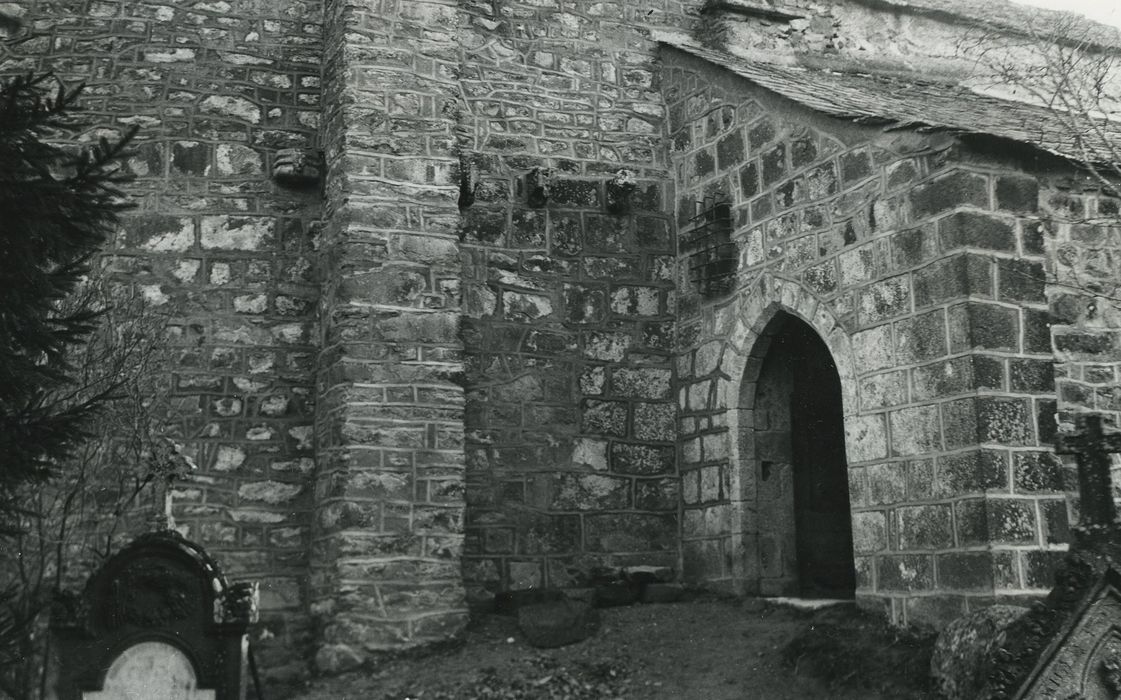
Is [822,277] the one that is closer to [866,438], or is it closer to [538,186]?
[866,438]

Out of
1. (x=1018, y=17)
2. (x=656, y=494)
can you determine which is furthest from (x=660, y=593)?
(x=1018, y=17)

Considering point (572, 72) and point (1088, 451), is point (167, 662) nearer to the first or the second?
point (1088, 451)

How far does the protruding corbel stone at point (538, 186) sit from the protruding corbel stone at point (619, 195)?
444 mm

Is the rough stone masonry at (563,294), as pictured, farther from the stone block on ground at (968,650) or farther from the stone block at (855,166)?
the stone block on ground at (968,650)

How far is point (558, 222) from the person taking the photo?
8414 mm

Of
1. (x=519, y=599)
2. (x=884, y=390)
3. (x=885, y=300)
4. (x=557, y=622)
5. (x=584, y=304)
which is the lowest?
(x=557, y=622)

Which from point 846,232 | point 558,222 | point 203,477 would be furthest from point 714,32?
point 203,477

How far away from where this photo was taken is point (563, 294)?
27.3ft

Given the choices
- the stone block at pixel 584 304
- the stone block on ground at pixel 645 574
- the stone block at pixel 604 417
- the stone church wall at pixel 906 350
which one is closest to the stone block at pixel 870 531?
the stone church wall at pixel 906 350

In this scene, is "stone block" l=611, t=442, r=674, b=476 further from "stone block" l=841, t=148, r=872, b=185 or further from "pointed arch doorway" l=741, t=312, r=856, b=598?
"stone block" l=841, t=148, r=872, b=185

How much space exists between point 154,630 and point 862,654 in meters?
3.51

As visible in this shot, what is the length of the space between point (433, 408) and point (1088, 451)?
3.94 m

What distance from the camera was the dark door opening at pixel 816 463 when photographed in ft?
24.9

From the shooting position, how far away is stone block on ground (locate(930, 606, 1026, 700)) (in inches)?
199
